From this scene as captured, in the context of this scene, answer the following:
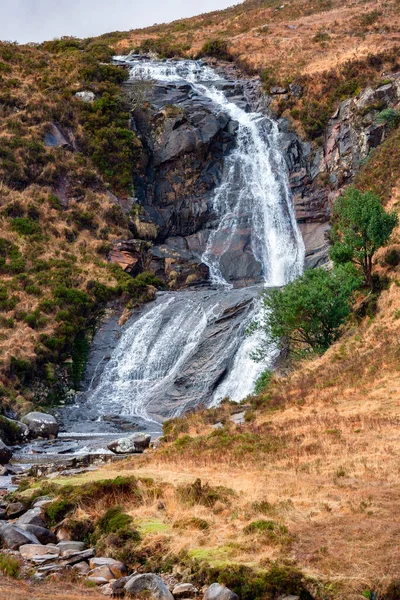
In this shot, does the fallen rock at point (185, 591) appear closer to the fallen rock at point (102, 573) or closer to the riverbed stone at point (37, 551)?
the fallen rock at point (102, 573)

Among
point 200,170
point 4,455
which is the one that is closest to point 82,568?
point 4,455

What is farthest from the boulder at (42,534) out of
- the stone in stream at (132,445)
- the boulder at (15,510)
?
the stone in stream at (132,445)

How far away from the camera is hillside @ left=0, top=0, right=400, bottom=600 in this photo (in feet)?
37.0

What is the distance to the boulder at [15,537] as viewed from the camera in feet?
42.8

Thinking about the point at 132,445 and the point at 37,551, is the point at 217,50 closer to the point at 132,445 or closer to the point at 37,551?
the point at 132,445

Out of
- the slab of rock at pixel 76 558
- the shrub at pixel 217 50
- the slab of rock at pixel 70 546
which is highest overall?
the shrub at pixel 217 50

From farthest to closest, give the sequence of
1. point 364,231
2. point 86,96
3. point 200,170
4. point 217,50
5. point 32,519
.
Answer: point 217,50, point 86,96, point 200,170, point 364,231, point 32,519

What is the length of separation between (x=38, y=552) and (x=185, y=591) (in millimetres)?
3604

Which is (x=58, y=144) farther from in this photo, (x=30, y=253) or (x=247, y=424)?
(x=247, y=424)

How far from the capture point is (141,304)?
48469mm

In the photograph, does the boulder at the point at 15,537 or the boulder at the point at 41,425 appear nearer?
the boulder at the point at 15,537

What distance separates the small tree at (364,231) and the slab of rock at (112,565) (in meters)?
27.1

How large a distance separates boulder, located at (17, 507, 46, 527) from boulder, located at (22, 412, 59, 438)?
18.4m

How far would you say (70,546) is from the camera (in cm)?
1291
